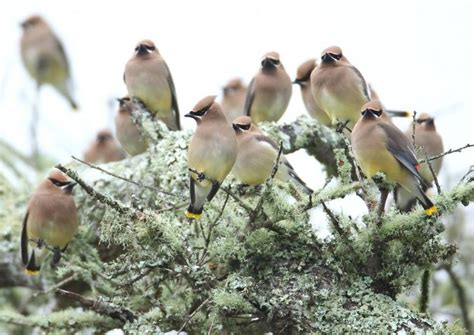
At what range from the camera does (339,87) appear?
5125mm

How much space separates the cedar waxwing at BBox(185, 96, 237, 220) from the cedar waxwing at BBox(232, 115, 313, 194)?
1.69 feet

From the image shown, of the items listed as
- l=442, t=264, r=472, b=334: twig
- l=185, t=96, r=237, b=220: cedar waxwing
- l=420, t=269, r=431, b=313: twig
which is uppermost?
l=442, t=264, r=472, b=334: twig

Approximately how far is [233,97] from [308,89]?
1.71 m

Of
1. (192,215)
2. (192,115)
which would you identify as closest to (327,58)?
(192,115)

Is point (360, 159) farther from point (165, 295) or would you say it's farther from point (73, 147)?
point (73, 147)

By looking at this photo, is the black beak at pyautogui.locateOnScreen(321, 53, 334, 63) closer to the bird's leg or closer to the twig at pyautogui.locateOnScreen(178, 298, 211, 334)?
the twig at pyautogui.locateOnScreen(178, 298, 211, 334)

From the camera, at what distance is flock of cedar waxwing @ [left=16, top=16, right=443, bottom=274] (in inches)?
178

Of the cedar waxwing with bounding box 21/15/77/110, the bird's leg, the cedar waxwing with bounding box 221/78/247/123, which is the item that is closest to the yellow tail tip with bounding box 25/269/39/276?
the bird's leg

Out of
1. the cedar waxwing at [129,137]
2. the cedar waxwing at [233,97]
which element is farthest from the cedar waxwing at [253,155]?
the cedar waxwing at [233,97]

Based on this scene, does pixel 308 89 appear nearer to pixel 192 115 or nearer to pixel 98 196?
pixel 192 115

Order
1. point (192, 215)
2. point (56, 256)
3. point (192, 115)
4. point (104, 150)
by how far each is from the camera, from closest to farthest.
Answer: point (192, 215), point (192, 115), point (56, 256), point (104, 150)

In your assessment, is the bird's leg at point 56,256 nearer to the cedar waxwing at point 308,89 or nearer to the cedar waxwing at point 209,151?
the cedar waxwing at point 209,151

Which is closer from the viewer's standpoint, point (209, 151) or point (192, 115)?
point (209, 151)

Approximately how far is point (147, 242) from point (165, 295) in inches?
27.0
